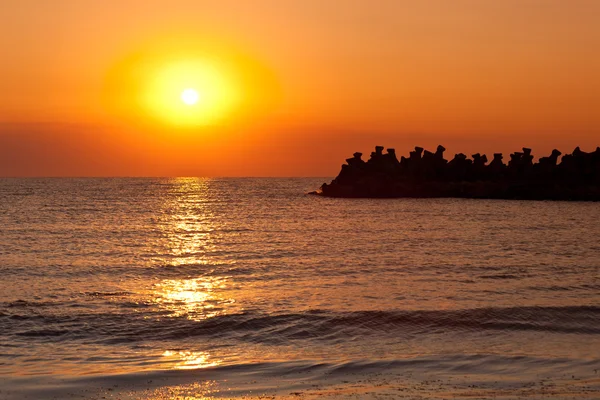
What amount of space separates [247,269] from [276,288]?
18.2 feet

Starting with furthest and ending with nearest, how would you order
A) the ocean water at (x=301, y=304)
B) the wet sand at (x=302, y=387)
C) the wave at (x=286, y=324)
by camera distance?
the wave at (x=286, y=324)
the ocean water at (x=301, y=304)
the wet sand at (x=302, y=387)

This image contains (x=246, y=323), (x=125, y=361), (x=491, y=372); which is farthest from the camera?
(x=246, y=323)

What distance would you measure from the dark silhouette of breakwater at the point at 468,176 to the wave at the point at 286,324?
77495mm

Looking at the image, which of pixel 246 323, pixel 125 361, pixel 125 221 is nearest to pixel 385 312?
pixel 246 323

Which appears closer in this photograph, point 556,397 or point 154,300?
point 556,397

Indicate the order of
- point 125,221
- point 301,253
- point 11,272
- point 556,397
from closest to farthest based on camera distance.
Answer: point 556,397 < point 11,272 < point 301,253 < point 125,221

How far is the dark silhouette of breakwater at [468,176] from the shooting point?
314 feet

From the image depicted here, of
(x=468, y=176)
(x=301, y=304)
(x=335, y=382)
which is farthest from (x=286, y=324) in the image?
(x=468, y=176)

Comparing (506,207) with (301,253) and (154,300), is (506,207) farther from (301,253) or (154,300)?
(154,300)

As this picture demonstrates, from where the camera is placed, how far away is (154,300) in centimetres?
2434

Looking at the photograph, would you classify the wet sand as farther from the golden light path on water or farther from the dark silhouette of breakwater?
the dark silhouette of breakwater

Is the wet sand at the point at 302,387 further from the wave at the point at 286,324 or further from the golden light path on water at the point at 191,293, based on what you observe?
the wave at the point at 286,324

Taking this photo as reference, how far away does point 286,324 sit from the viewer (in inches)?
806

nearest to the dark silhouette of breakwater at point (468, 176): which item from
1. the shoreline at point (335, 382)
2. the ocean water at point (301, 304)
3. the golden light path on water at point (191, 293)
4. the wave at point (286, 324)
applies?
the ocean water at point (301, 304)
